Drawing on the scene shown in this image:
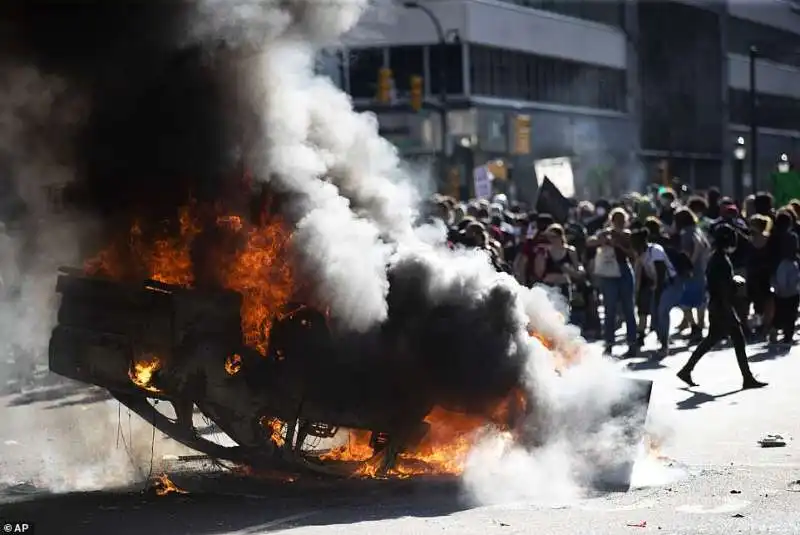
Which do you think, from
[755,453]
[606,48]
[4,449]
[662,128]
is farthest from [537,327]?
[662,128]

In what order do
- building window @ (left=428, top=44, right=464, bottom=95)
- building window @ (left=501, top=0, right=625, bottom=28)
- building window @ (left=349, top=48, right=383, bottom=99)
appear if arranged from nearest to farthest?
building window @ (left=349, top=48, right=383, bottom=99) → building window @ (left=428, top=44, right=464, bottom=95) → building window @ (left=501, top=0, right=625, bottom=28)

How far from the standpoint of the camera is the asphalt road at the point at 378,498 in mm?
7949

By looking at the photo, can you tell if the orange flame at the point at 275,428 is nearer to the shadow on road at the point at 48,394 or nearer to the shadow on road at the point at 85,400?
the shadow on road at the point at 85,400

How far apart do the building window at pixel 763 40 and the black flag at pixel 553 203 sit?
48.4 meters

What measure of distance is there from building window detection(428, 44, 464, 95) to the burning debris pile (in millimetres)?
39494

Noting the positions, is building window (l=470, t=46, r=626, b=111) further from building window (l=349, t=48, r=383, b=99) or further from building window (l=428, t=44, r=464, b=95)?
building window (l=349, t=48, r=383, b=99)

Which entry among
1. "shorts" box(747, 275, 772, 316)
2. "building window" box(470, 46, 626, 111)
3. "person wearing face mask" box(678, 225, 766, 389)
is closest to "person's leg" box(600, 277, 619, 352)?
"shorts" box(747, 275, 772, 316)

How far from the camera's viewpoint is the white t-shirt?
1866 cm

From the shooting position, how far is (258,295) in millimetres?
9086

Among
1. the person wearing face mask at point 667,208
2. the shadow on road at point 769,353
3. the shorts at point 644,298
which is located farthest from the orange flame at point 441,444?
the person wearing face mask at point 667,208

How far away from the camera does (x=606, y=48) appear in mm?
60062

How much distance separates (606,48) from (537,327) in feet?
167

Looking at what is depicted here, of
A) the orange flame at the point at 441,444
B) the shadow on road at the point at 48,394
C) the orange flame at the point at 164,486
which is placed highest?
the orange flame at the point at 441,444

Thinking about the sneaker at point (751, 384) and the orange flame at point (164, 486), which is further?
the sneaker at point (751, 384)
